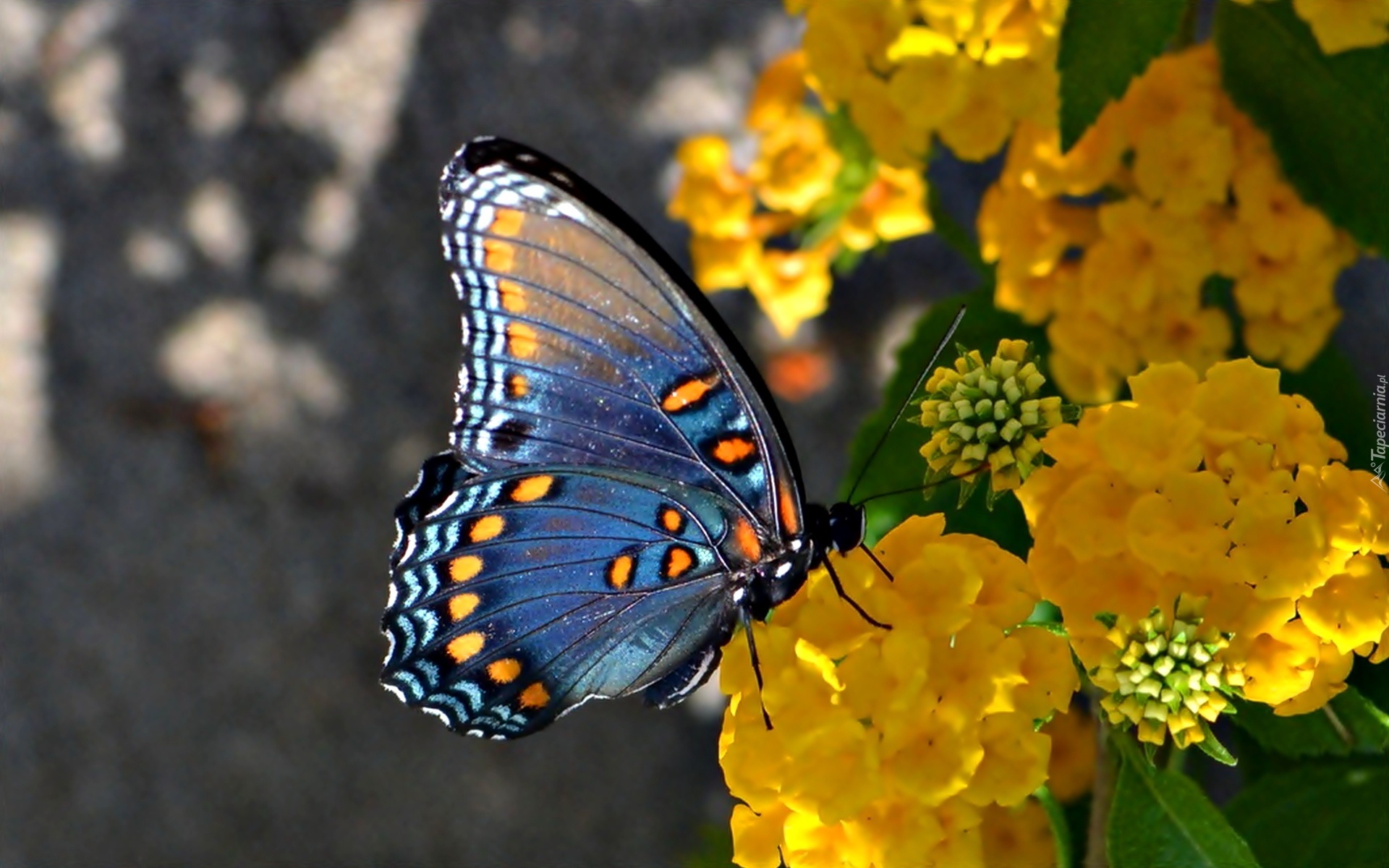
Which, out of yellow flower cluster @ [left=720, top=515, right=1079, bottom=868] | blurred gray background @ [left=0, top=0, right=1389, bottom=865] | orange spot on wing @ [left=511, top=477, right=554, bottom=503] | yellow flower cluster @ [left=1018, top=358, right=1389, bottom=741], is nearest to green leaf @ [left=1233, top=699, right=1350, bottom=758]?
yellow flower cluster @ [left=1018, top=358, right=1389, bottom=741]

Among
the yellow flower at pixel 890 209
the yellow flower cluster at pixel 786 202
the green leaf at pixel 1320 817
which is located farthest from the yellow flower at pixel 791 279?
the green leaf at pixel 1320 817

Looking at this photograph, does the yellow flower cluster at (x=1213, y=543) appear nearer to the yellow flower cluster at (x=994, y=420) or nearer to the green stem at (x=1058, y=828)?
the yellow flower cluster at (x=994, y=420)

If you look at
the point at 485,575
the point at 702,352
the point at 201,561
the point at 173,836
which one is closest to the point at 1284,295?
the point at 702,352

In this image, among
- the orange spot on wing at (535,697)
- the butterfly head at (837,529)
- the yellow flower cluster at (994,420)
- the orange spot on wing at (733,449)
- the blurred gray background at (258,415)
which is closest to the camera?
the yellow flower cluster at (994,420)

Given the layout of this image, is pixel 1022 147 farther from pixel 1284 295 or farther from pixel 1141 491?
pixel 1141 491

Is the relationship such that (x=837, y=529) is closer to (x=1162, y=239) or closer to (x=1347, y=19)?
(x=1162, y=239)

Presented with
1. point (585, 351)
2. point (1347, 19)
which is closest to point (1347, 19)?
point (1347, 19)
